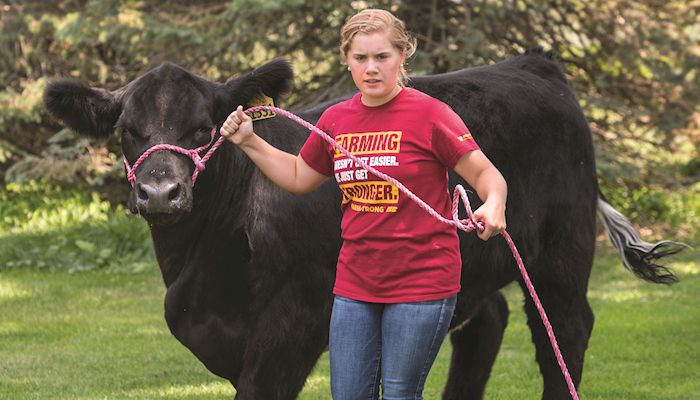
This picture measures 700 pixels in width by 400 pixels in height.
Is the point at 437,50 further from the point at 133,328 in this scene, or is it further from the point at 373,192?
the point at 373,192

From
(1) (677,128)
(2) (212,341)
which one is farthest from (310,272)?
(1) (677,128)

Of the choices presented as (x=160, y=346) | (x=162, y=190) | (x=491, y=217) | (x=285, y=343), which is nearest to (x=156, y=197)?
(x=162, y=190)

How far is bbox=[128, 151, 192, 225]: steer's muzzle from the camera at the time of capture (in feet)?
12.5

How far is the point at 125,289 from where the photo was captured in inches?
375

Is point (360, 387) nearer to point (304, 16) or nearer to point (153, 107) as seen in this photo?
point (153, 107)

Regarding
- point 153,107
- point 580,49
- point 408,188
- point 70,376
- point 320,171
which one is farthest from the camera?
point 580,49

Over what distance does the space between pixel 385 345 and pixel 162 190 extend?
94 cm

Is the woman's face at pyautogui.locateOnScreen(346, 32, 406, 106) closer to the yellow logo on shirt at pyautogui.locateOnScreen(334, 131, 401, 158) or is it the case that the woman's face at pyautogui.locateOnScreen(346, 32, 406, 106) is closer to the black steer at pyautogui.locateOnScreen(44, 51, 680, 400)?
the yellow logo on shirt at pyautogui.locateOnScreen(334, 131, 401, 158)

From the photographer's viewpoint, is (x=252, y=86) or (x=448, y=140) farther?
(x=252, y=86)

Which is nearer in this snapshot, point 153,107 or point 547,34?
point 153,107

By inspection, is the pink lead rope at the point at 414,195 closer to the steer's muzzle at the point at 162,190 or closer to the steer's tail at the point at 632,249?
the steer's muzzle at the point at 162,190

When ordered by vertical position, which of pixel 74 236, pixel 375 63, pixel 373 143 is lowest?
pixel 74 236

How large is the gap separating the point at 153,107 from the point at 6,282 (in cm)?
609

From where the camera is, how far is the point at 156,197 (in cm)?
379
